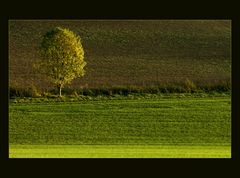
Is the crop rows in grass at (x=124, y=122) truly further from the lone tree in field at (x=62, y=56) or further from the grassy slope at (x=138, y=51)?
the grassy slope at (x=138, y=51)

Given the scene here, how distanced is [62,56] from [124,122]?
6616 millimetres

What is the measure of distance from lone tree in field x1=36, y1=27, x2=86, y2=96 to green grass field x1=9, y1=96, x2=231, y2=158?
2.63 meters

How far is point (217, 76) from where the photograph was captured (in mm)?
44562

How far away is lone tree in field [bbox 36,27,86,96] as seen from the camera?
131ft

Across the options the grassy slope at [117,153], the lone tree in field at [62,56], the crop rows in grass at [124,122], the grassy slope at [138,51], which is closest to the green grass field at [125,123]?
the crop rows in grass at [124,122]

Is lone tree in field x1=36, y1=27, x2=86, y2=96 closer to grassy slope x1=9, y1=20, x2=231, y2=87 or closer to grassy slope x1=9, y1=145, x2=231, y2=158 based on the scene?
grassy slope x1=9, y1=20, x2=231, y2=87

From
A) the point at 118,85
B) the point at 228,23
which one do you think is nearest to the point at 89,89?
the point at 118,85

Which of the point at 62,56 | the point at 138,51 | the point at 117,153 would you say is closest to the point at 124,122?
the point at 62,56

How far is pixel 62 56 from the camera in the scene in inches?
1576

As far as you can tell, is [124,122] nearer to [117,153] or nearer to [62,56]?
[62,56]

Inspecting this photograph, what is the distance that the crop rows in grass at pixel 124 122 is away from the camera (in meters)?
32.9

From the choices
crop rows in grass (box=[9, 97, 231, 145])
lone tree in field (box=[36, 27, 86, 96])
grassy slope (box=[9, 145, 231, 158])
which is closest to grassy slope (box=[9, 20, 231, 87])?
lone tree in field (box=[36, 27, 86, 96])

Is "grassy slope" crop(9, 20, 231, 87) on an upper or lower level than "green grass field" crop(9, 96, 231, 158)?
upper

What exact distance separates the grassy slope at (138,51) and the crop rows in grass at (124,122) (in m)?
4.70
